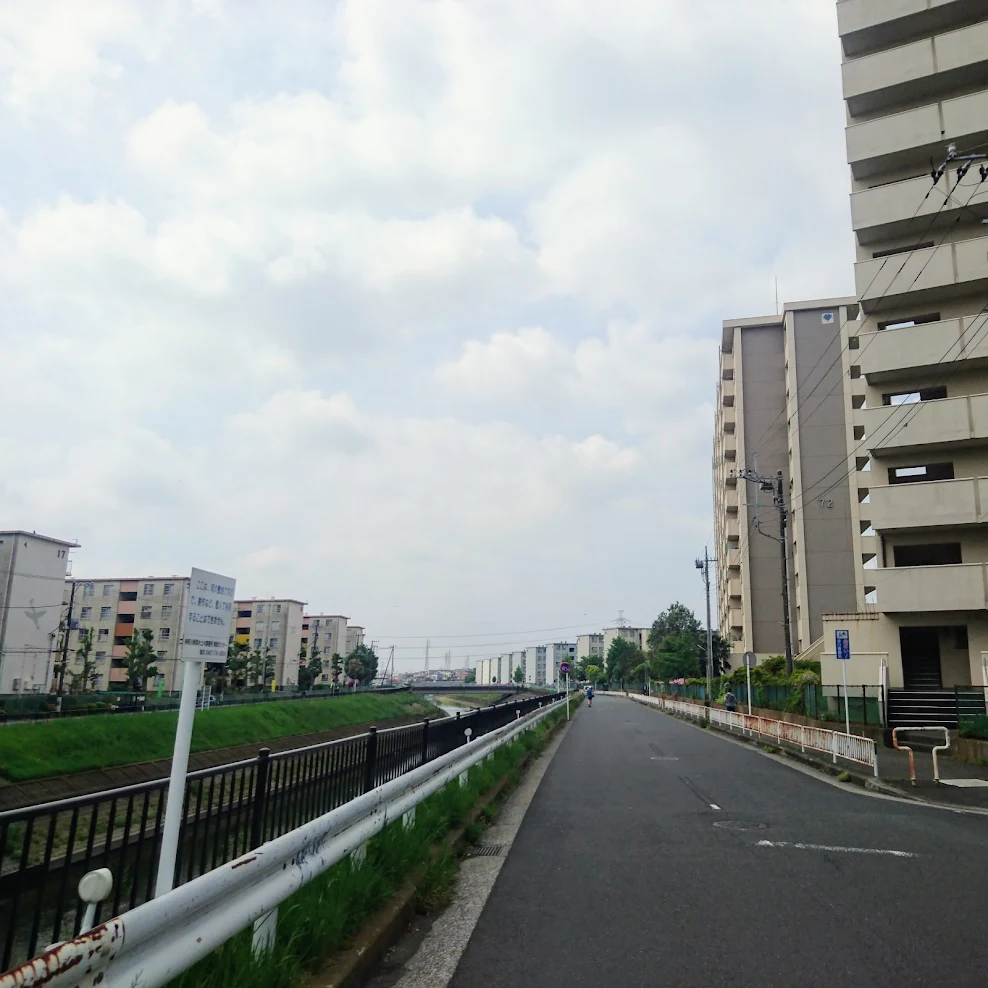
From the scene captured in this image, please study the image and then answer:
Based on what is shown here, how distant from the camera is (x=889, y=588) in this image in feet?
90.1

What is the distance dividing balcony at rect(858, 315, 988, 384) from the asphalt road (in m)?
20.7

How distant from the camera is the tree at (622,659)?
12556cm

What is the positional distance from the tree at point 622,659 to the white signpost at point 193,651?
121 meters

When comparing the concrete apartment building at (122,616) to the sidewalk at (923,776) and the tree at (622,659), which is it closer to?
the tree at (622,659)

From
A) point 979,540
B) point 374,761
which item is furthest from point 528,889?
point 979,540

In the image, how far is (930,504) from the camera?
2708 centimetres

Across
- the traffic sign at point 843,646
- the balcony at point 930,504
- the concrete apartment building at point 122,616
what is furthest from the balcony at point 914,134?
the concrete apartment building at point 122,616

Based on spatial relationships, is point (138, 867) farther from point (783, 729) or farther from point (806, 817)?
point (783, 729)

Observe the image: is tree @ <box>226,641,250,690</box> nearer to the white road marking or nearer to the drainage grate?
the drainage grate

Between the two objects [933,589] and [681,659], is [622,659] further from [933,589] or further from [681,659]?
[933,589]

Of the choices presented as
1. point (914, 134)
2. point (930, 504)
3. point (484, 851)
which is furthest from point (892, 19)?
point (484, 851)

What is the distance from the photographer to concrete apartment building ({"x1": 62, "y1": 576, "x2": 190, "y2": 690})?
260ft

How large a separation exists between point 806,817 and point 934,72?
29512mm

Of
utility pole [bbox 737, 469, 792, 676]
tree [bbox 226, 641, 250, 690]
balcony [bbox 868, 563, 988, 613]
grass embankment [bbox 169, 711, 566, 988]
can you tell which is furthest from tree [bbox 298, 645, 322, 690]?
grass embankment [bbox 169, 711, 566, 988]
